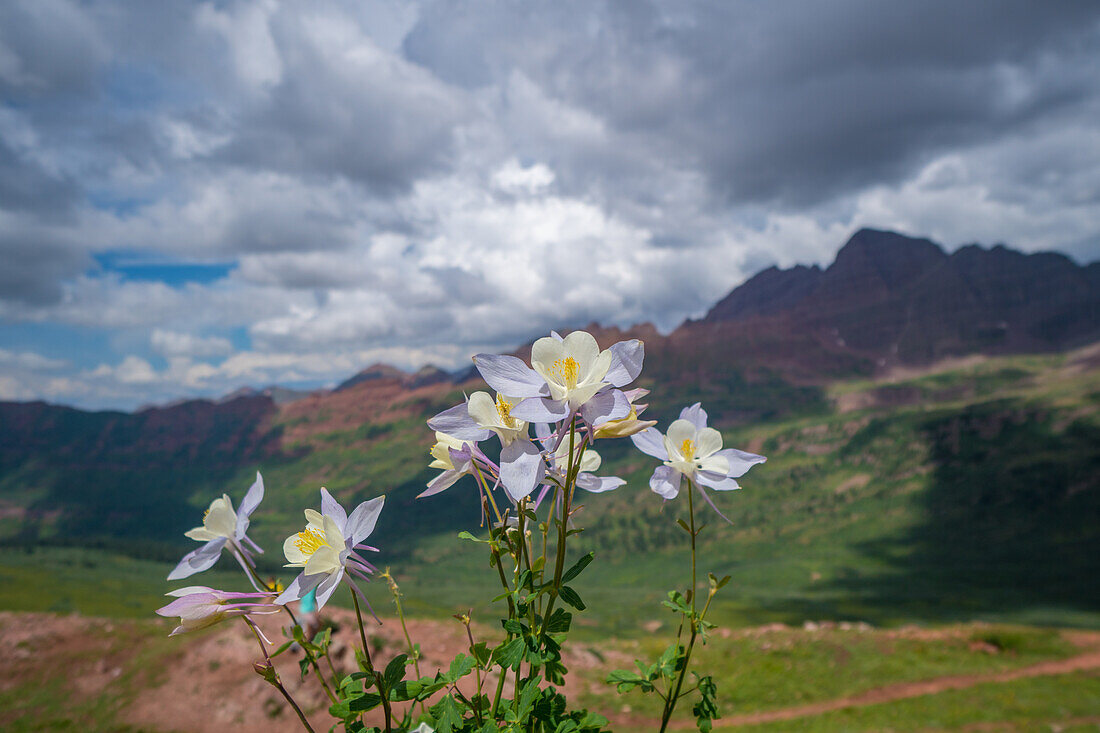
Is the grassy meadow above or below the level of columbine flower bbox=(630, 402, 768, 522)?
below

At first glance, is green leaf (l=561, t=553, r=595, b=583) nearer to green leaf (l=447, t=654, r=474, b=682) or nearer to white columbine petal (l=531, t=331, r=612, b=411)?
green leaf (l=447, t=654, r=474, b=682)

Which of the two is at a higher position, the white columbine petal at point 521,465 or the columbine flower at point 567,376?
the columbine flower at point 567,376

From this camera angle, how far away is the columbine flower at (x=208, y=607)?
62.4 inches

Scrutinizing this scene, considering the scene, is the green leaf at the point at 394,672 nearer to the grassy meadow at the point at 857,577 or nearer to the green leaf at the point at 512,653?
the green leaf at the point at 512,653

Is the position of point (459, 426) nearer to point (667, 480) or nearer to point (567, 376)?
point (567, 376)

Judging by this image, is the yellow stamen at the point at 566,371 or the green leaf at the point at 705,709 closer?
the yellow stamen at the point at 566,371

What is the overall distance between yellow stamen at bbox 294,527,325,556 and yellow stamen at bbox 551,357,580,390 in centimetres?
88

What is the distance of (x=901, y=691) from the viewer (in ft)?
68.5

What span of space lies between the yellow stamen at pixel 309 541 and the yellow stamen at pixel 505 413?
0.67 metres

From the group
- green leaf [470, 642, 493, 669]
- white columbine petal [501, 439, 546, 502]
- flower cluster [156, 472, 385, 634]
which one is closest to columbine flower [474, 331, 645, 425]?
white columbine petal [501, 439, 546, 502]

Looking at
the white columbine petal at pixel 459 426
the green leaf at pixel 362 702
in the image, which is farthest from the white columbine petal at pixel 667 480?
the green leaf at pixel 362 702

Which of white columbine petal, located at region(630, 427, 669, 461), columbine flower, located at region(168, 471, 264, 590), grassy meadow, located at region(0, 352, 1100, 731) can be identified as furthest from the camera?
grassy meadow, located at region(0, 352, 1100, 731)

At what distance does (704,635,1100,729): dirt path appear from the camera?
62.7ft

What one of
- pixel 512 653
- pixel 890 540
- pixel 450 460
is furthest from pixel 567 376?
pixel 890 540
